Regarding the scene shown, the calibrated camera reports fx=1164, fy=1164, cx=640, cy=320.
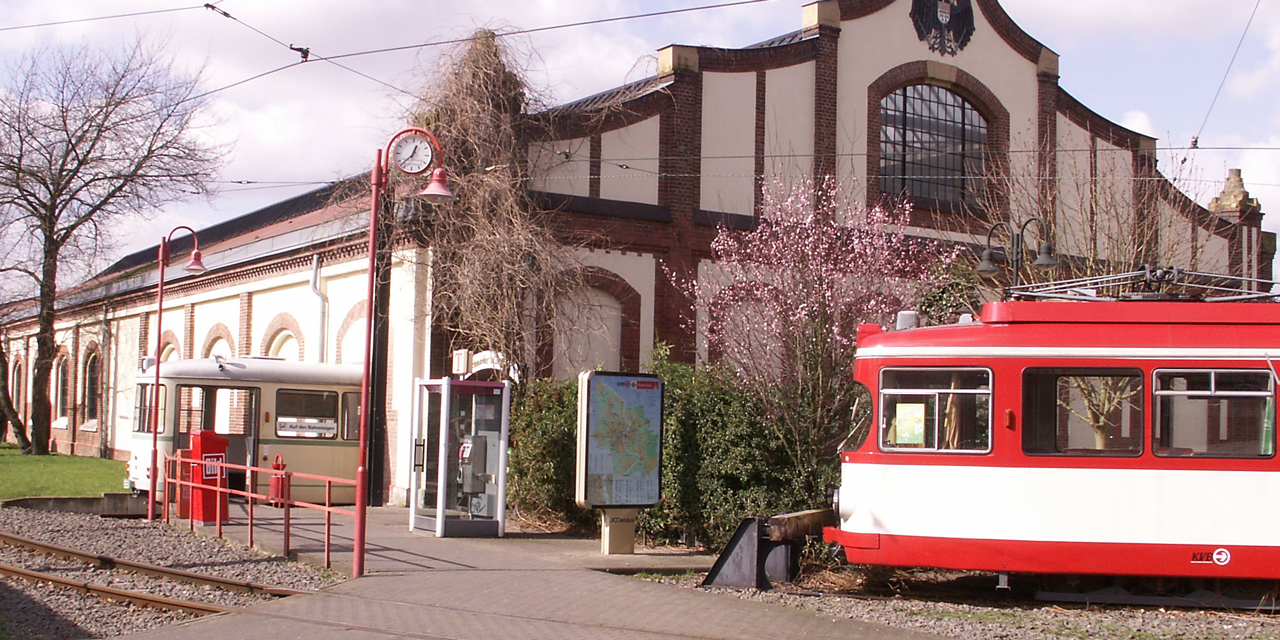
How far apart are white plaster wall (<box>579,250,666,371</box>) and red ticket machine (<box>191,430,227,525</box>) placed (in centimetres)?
750

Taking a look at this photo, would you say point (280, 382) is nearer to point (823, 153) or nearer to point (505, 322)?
point (505, 322)

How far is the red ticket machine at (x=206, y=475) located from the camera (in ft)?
53.2

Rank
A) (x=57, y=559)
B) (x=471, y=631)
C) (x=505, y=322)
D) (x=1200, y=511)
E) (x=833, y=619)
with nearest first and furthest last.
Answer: (x=471, y=631) < (x=833, y=619) < (x=1200, y=511) < (x=57, y=559) < (x=505, y=322)

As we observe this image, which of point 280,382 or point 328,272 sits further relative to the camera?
point 328,272

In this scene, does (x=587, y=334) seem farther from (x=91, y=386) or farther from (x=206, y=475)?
(x=91, y=386)

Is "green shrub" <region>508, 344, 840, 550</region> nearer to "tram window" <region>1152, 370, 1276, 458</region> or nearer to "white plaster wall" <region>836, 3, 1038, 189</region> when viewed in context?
"tram window" <region>1152, 370, 1276, 458</region>

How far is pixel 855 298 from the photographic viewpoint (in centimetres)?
1686

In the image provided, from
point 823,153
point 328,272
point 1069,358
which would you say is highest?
point 823,153

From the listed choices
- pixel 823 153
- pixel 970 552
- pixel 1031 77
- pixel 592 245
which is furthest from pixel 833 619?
pixel 1031 77

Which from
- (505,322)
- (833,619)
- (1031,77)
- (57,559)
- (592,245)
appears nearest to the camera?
(833,619)

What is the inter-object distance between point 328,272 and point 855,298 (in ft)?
36.5

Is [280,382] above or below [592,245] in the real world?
below

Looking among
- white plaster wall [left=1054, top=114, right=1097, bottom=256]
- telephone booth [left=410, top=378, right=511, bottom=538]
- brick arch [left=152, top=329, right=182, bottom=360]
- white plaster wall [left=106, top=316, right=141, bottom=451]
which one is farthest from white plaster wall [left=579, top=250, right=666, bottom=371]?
white plaster wall [left=106, top=316, right=141, bottom=451]

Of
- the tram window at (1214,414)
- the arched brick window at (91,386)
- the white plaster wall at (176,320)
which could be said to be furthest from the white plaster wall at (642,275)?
the arched brick window at (91,386)
